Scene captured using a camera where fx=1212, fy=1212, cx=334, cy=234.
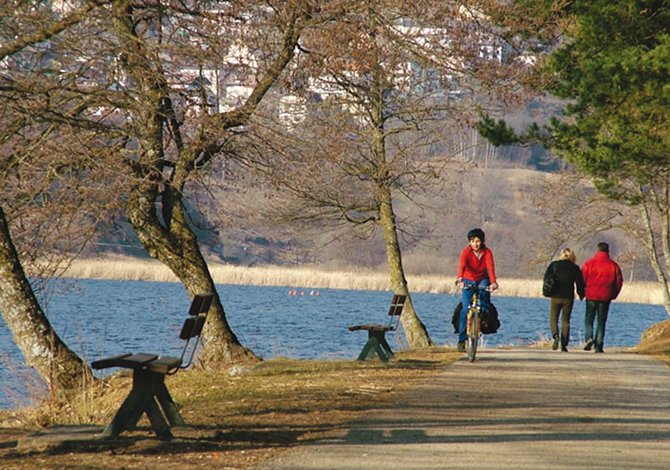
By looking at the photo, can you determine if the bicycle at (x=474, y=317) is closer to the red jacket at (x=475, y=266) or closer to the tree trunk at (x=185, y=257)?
the red jacket at (x=475, y=266)

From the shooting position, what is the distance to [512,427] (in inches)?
436

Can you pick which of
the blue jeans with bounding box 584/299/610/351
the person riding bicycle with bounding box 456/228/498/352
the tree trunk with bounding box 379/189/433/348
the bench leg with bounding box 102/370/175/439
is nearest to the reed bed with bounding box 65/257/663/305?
the tree trunk with bounding box 379/189/433/348

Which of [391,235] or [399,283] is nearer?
[391,235]

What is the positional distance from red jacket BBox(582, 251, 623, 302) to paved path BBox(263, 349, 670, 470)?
5.04 m

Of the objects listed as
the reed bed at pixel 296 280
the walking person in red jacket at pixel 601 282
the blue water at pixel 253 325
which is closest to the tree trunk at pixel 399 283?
the blue water at pixel 253 325

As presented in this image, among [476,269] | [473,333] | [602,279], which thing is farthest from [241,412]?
[602,279]

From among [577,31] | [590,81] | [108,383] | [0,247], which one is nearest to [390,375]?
[108,383]

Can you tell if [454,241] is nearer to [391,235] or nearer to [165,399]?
[391,235]

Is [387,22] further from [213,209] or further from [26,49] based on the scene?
[26,49]

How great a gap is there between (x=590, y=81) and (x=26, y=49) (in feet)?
35.1

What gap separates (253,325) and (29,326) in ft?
104

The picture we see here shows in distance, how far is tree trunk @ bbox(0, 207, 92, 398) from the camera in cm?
1488

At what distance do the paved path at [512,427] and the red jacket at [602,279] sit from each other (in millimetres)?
5039

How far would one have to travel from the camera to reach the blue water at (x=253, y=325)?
88.7 feet
